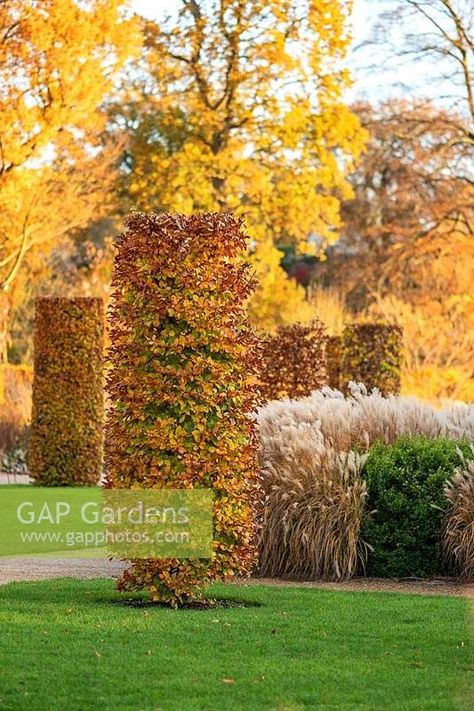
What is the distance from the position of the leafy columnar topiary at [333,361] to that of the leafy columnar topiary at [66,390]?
491 cm

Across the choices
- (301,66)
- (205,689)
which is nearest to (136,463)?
(205,689)

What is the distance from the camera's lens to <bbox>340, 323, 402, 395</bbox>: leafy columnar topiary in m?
18.5

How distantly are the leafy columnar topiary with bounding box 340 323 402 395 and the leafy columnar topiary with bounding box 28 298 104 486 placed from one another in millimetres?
4076

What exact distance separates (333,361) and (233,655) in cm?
1505

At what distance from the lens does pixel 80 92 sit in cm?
2128

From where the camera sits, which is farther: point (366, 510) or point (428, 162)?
point (428, 162)

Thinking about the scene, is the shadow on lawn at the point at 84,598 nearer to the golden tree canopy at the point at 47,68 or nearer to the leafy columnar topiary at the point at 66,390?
the leafy columnar topiary at the point at 66,390

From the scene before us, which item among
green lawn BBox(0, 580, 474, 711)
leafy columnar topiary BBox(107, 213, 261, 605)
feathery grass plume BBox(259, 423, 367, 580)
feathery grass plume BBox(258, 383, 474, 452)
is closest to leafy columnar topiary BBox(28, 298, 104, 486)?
feathery grass plume BBox(258, 383, 474, 452)

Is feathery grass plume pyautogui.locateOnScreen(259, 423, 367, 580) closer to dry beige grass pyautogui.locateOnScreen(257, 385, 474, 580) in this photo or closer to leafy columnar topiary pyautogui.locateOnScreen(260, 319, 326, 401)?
dry beige grass pyautogui.locateOnScreen(257, 385, 474, 580)

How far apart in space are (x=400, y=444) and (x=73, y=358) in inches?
318

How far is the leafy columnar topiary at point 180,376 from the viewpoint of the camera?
7023 millimetres

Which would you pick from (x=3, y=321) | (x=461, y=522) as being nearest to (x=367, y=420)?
(x=461, y=522)

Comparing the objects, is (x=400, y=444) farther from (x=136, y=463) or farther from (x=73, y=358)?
(x=73, y=358)

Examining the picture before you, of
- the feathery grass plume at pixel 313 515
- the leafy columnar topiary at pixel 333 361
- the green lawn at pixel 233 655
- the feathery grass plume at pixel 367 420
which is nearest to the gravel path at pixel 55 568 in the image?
the green lawn at pixel 233 655
